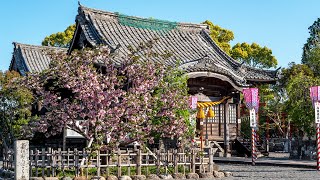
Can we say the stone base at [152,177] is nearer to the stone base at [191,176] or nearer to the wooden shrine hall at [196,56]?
the stone base at [191,176]

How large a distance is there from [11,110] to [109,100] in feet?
44.1

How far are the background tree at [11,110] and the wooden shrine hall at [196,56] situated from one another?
4.47m

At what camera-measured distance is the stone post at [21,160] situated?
15406 millimetres

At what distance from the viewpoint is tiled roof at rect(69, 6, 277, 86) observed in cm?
2891

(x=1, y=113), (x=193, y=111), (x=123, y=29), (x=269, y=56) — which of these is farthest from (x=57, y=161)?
(x=269, y=56)

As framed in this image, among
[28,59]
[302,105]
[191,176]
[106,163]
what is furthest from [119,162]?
[28,59]

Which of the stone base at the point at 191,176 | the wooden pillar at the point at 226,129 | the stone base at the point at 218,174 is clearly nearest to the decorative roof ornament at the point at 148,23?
the wooden pillar at the point at 226,129

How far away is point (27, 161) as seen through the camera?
15.5 metres

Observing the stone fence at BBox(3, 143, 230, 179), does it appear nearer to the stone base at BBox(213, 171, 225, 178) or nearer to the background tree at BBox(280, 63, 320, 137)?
the stone base at BBox(213, 171, 225, 178)

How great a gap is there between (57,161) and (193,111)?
7583 mm

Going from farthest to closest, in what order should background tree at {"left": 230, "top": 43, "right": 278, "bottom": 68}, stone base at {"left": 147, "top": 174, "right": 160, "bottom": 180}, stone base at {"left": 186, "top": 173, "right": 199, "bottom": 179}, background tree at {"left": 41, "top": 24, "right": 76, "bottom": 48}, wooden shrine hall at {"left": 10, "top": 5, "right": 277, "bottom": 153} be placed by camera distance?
background tree at {"left": 230, "top": 43, "right": 278, "bottom": 68}, background tree at {"left": 41, "top": 24, "right": 76, "bottom": 48}, wooden shrine hall at {"left": 10, "top": 5, "right": 277, "bottom": 153}, stone base at {"left": 186, "top": 173, "right": 199, "bottom": 179}, stone base at {"left": 147, "top": 174, "right": 160, "bottom": 180}

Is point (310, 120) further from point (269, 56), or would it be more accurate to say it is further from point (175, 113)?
point (269, 56)

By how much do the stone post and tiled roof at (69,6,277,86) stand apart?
12.9 meters

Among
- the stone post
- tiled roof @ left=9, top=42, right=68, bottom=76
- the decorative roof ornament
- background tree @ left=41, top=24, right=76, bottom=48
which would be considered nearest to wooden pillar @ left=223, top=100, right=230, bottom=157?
the decorative roof ornament
